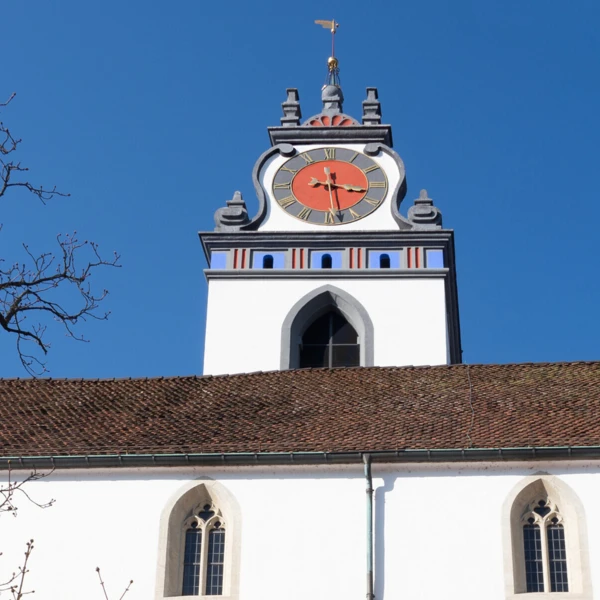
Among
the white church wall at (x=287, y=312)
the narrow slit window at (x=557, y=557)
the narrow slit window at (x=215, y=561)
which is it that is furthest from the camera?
the white church wall at (x=287, y=312)

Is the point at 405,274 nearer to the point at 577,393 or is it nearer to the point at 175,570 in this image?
the point at 577,393

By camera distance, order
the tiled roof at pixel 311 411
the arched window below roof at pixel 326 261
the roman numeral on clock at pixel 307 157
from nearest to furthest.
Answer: the tiled roof at pixel 311 411 → the arched window below roof at pixel 326 261 → the roman numeral on clock at pixel 307 157

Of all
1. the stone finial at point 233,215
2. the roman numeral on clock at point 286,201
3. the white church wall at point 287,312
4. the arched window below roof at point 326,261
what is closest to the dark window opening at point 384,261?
the white church wall at point 287,312

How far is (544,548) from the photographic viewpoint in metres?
24.1

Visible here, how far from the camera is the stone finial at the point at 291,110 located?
4462 cm

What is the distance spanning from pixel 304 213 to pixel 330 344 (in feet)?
13.8

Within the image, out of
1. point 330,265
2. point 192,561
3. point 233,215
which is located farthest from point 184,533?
point 233,215

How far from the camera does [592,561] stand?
2367cm

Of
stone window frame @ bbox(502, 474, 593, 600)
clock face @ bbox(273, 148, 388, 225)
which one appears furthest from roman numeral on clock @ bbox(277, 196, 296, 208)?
stone window frame @ bbox(502, 474, 593, 600)

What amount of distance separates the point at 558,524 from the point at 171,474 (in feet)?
20.9

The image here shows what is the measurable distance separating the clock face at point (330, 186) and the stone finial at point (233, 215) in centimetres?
102

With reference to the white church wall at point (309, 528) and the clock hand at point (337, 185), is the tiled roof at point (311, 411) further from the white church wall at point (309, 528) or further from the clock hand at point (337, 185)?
the clock hand at point (337, 185)

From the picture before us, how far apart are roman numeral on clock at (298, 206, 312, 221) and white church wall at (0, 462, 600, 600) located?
17.6 m

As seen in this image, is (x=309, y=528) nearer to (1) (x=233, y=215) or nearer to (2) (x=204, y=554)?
(2) (x=204, y=554)
